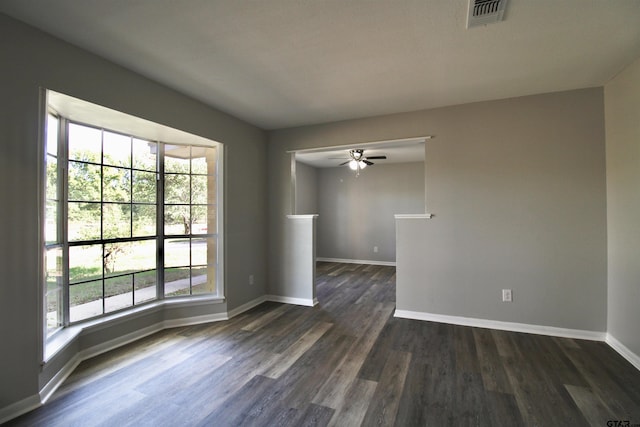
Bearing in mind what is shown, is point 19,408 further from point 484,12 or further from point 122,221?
point 484,12

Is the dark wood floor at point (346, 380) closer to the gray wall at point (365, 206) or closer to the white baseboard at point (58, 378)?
the white baseboard at point (58, 378)

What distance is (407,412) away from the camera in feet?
5.90

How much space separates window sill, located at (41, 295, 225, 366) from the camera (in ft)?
6.93

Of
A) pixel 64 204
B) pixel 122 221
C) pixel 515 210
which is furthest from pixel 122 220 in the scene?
pixel 515 210

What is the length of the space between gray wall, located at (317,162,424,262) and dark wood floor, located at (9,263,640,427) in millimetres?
3842

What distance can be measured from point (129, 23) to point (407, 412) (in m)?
3.12

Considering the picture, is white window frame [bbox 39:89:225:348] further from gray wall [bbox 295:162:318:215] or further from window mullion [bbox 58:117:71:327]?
gray wall [bbox 295:162:318:215]

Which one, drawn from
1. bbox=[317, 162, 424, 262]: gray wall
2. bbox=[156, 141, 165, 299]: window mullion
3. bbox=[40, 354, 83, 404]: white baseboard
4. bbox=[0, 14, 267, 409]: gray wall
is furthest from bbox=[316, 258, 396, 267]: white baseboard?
bbox=[0, 14, 267, 409]: gray wall

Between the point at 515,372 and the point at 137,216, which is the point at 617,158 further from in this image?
the point at 137,216

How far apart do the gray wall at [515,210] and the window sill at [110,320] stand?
2533mm

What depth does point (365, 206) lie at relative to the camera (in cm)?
712

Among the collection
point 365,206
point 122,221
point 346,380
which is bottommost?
point 346,380

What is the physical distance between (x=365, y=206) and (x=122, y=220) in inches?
210

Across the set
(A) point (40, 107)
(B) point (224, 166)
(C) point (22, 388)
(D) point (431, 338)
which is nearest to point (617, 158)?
(D) point (431, 338)
